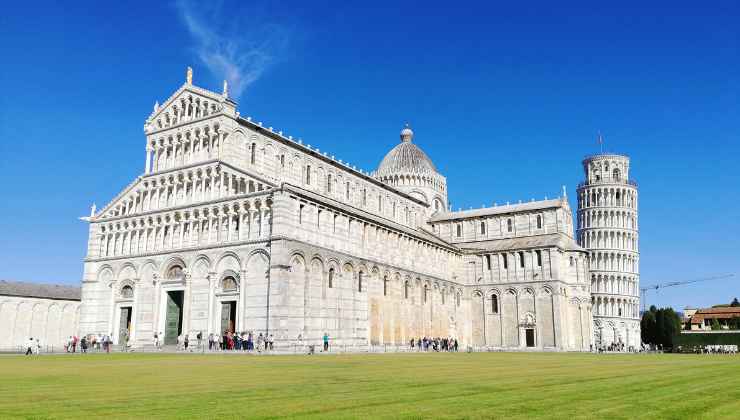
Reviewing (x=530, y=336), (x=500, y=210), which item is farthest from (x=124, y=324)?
(x=500, y=210)

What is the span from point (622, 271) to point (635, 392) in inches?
3636

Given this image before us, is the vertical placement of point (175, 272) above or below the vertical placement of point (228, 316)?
above

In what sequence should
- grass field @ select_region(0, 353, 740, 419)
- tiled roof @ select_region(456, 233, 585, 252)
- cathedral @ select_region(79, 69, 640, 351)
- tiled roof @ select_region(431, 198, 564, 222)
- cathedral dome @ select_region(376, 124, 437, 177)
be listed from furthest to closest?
cathedral dome @ select_region(376, 124, 437, 177)
tiled roof @ select_region(431, 198, 564, 222)
tiled roof @ select_region(456, 233, 585, 252)
cathedral @ select_region(79, 69, 640, 351)
grass field @ select_region(0, 353, 740, 419)

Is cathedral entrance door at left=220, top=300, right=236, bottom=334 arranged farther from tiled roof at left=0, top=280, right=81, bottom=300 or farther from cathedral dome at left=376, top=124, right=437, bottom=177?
cathedral dome at left=376, top=124, right=437, bottom=177

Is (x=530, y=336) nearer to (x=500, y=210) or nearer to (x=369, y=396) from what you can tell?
(x=500, y=210)

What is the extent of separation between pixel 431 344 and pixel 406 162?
3272 cm

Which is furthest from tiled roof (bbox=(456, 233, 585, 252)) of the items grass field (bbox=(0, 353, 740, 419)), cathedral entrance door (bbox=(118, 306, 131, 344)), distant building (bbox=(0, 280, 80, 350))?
grass field (bbox=(0, 353, 740, 419))

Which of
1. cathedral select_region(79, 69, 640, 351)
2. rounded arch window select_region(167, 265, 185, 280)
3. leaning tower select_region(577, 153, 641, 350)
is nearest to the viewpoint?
cathedral select_region(79, 69, 640, 351)

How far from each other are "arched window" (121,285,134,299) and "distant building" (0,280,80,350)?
14959 mm

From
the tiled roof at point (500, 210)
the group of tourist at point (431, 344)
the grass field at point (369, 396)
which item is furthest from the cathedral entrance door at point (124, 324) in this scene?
the tiled roof at point (500, 210)

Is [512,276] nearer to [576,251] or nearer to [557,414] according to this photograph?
[576,251]

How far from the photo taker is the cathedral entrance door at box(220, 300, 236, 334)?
47062 millimetres

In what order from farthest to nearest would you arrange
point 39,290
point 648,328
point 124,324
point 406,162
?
point 648,328
point 406,162
point 39,290
point 124,324

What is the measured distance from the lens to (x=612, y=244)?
99.8m
